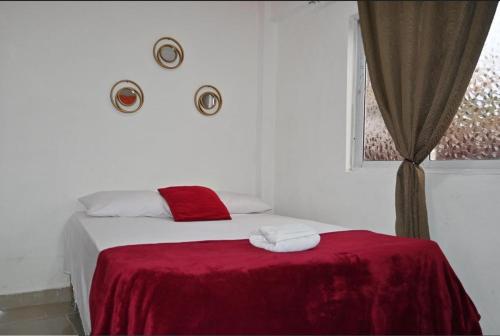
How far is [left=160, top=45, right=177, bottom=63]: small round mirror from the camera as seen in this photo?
3.65 m

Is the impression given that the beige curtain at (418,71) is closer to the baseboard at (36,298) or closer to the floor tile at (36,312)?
the floor tile at (36,312)

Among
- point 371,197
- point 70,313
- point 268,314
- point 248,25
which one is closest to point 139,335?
point 268,314

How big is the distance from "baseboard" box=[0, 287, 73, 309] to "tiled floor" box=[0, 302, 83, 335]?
50 mm

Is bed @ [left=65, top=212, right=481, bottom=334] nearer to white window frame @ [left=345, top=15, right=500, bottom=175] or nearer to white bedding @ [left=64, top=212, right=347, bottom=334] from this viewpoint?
white bedding @ [left=64, top=212, right=347, bottom=334]

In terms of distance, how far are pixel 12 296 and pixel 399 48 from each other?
310 cm

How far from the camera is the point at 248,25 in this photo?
405 centimetres

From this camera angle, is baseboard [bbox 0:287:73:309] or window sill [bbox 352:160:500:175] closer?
window sill [bbox 352:160:500:175]

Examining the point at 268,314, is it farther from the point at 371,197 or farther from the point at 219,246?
the point at 371,197

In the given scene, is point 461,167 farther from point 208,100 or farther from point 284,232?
point 208,100

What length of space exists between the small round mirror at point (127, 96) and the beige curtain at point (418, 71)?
1815mm

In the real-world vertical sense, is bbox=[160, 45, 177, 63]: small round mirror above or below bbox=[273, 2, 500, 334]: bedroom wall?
above

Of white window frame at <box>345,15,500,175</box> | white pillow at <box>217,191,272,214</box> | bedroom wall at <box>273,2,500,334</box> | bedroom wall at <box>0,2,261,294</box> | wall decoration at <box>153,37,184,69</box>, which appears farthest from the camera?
wall decoration at <box>153,37,184,69</box>

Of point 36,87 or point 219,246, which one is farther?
point 36,87

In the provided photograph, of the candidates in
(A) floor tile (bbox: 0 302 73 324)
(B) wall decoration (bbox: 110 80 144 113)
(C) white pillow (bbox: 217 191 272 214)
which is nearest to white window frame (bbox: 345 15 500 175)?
(C) white pillow (bbox: 217 191 272 214)
